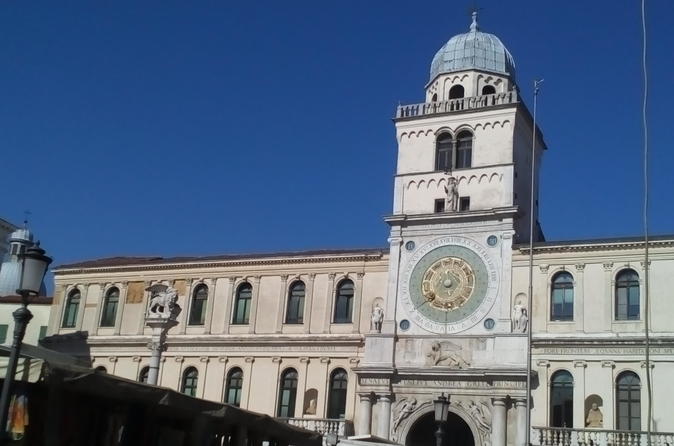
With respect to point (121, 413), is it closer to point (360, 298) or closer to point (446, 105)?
point (360, 298)

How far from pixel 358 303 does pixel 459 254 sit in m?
5.47

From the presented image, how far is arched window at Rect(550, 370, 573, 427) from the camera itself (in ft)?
110

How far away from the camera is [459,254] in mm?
37812

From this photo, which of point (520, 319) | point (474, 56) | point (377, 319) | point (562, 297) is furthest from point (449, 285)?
point (474, 56)

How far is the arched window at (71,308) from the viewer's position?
4603 cm

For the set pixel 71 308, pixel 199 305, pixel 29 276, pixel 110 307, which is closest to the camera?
pixel 29 276

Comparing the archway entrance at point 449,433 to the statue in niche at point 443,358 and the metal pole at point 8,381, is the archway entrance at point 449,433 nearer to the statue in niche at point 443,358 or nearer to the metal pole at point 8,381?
the statue in niche at point 443,358

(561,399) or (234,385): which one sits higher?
(234,385)

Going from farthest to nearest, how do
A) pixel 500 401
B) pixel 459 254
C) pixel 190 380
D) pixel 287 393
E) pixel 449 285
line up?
pixel 190 380 < pixel 287 393 < pixel 459 254 < pixel 449 285 < pixel 500 401

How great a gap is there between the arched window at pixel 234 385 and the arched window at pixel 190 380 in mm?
1815

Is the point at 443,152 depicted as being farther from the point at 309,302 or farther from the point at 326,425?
the point at 326,425

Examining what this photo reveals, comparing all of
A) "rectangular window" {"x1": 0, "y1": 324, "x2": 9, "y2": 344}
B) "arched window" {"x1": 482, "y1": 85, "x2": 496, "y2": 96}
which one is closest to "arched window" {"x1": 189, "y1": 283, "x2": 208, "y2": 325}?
Answer: "rectangular window" {"x1": 0, "y1": 324, "x2": 9, "y2": 344}

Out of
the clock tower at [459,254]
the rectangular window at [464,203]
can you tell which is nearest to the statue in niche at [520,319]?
the clock tower at [459,254]

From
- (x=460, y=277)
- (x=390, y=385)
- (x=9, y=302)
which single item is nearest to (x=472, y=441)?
(x=390, y=385)
